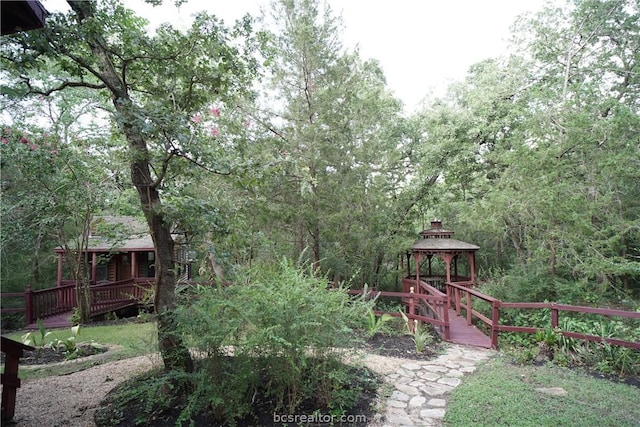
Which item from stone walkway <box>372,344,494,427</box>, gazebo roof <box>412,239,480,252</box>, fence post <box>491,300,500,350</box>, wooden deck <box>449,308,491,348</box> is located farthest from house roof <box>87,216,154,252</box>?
gazebo roof <box>412,239,480,252</box>

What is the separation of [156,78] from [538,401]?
17.3 ft

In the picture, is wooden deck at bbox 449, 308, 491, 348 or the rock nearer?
the rock

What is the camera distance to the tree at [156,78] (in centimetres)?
284

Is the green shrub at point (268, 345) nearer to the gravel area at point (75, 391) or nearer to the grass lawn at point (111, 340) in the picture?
the gravel area at point (75, 391)

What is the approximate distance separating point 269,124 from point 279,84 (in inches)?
38.5

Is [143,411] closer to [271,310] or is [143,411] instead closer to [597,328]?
[271,310]

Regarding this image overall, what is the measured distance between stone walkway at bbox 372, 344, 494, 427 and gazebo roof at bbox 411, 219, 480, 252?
375cm

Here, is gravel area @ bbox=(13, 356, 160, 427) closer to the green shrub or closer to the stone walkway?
the green shrub

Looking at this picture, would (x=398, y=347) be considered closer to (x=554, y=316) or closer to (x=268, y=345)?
(x=554, y=316)

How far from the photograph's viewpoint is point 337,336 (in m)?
3.14

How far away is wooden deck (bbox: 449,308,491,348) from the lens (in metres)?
5.27

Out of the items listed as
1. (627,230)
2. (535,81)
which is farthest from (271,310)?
(535,81)

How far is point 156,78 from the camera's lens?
3.65 metres

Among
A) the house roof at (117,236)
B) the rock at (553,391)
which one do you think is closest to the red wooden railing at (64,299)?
the house roof at (117,236)
